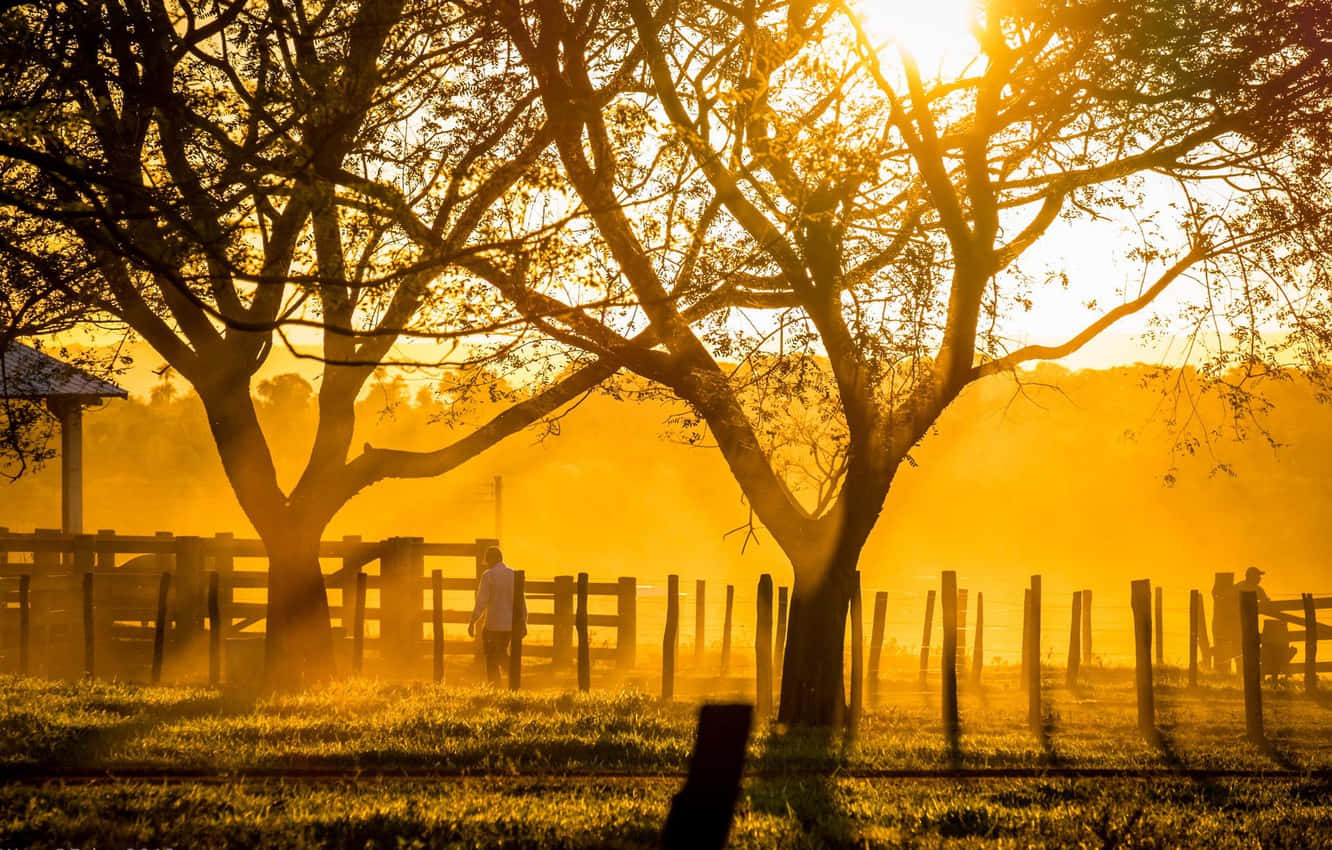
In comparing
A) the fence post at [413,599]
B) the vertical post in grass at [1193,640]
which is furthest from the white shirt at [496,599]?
the vertical post in grass at [1193,640]

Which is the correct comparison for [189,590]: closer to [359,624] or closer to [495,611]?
[359,624]

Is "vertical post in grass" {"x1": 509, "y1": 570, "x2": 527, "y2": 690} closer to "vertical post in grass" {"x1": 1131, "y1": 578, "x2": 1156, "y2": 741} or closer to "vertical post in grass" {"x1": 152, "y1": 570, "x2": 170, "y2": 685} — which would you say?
"vertical post in grass" {"x1": 152, "y1": 570, "x2": 170, "y2": 685}

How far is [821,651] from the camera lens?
15602mm

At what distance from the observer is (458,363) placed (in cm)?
995

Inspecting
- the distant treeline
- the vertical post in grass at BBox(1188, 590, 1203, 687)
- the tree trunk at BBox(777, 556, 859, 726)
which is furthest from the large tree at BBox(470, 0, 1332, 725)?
the distant treeline

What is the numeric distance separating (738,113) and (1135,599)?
7988mm

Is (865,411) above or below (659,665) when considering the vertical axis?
above

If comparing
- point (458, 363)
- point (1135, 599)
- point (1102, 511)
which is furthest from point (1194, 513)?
point (458, 363)

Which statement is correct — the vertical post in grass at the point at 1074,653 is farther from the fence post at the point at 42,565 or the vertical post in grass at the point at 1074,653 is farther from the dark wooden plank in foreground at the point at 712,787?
the dark wooden plank in foreground at the point at 712,787

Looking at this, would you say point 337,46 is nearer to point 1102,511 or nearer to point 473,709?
point 473,709

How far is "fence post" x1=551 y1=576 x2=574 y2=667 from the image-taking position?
23.2 metres

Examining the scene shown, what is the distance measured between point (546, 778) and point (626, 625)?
13363 mm

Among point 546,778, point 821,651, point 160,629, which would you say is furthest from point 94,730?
point 821,651

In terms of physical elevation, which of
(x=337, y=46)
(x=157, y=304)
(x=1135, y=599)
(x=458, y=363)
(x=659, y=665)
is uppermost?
(x=337, y=46)
